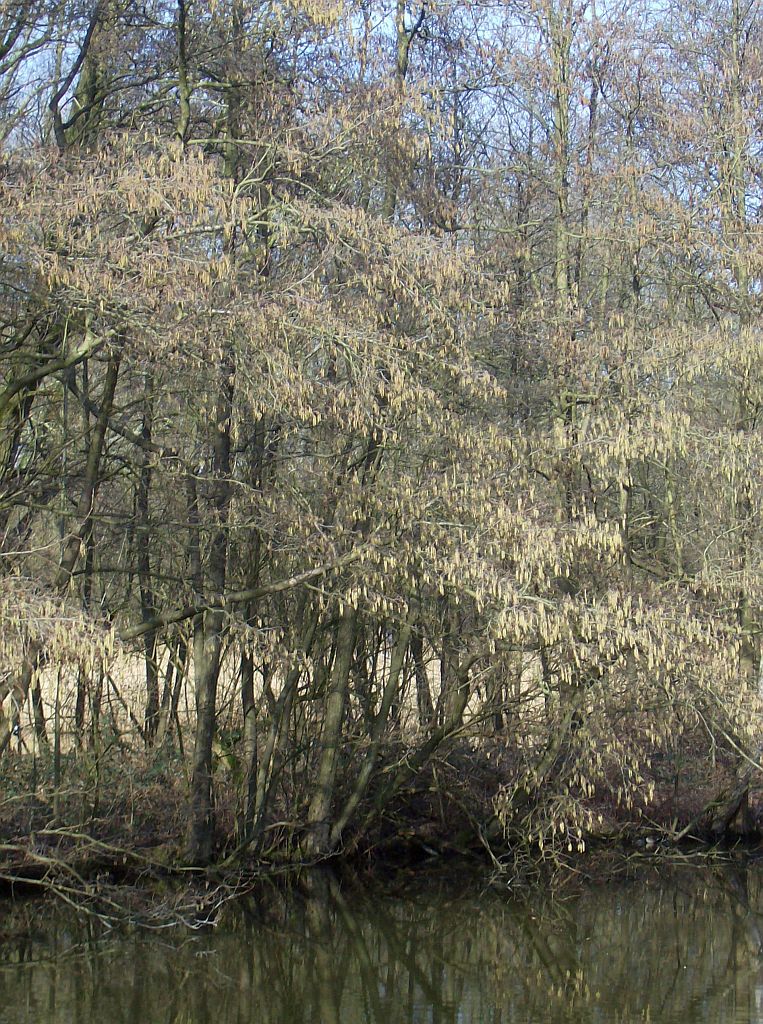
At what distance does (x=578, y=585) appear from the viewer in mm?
12578

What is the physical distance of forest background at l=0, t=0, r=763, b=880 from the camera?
1079cm

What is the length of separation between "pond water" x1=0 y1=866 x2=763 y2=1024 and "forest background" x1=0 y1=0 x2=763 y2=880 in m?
0.89

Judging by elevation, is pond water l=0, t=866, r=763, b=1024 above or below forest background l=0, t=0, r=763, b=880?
below

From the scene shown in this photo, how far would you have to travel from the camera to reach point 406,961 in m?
11.7

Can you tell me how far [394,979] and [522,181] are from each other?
9009mm

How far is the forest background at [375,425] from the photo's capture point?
1079 cm

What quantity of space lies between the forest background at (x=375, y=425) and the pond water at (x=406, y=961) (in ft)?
2.92

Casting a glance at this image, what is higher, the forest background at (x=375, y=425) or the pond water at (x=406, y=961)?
the forest background at (x=375, y=425)

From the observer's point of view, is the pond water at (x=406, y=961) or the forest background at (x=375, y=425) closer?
the pond water at (x=406, y=961)

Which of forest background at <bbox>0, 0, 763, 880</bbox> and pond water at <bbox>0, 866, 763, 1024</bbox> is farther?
forest background at <bbox>0, 0, 763, 880</bbox>

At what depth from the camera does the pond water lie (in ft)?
32.8

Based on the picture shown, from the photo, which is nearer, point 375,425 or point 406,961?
point 375,425

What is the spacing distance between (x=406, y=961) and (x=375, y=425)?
4.65 metres

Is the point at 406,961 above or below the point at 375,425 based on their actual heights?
below
